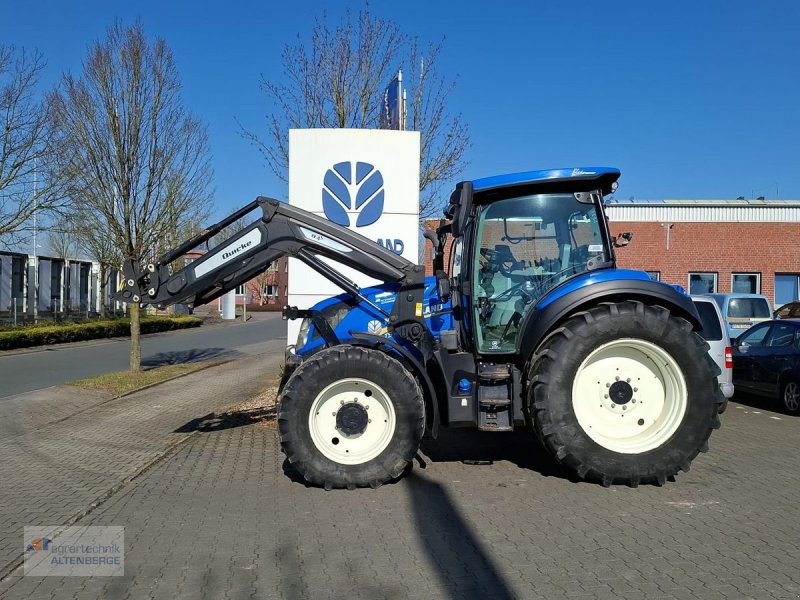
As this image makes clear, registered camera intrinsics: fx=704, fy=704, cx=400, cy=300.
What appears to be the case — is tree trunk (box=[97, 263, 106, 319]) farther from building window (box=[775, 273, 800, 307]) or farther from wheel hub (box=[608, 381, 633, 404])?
wheel hub (box=[608, 381, 633, 404])

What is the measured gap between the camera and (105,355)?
2258 centimetres

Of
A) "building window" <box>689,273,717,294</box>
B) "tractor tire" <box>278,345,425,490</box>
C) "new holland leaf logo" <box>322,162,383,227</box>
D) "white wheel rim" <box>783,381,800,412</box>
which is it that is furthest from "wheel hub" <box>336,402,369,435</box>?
"building window" <box>689,273,717,294</box>

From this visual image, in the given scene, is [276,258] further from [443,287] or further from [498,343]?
[498,343]

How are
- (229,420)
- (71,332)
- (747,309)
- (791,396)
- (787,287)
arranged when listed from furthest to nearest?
(71,332), (787,287), (747,309), (791,396), (229,420)

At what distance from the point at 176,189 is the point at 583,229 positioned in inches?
481

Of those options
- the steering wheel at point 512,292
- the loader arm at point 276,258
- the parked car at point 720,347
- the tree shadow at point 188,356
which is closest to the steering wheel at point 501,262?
the steering wheel at point 512,292

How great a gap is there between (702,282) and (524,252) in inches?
869

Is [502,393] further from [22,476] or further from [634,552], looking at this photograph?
[22,476]

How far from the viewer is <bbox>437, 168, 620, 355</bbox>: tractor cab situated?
21.9ft

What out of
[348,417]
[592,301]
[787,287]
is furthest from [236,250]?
[787,287]

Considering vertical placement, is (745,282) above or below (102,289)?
above

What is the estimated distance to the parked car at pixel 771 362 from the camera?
36.2 ft

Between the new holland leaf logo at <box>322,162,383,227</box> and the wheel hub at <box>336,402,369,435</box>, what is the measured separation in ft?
17.2

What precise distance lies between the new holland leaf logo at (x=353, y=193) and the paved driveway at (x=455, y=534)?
4723mm
